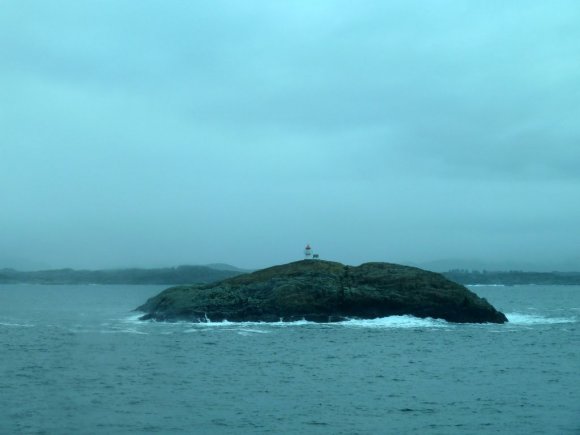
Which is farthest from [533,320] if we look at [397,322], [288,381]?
[288,381]

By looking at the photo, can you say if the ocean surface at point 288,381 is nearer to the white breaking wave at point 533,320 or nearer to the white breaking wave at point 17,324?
the white breaking wave at point 17,324

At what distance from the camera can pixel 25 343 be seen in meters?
A: 47.1

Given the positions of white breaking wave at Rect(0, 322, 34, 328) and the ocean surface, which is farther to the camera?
white breaking wave at Rect(0, 322, 34, 328)

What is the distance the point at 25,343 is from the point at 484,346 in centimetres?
3031

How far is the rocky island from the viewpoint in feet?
202

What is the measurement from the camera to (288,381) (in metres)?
32.4

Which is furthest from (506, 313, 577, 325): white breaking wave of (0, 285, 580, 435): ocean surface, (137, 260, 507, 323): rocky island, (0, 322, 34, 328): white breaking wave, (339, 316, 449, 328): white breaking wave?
(0, 322, 34, 328): white breaking wave

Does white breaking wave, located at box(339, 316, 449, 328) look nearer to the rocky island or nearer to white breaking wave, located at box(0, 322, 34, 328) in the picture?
the rocky island

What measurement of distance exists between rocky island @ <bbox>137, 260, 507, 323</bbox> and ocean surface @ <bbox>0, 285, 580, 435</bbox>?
581 cm

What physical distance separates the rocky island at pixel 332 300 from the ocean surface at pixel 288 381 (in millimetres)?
5810

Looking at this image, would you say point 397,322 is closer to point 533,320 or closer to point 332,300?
point 332,300

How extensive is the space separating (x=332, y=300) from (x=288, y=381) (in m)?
30.1

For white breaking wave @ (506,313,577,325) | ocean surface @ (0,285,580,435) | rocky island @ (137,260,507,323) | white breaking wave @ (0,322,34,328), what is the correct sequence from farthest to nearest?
white breaking wave @ (506,313,577,325) < rocky island @ (137,260,507,323) < white breaking wave @ (0,322,34,328) < ocean surface @ (0,285,580,435)

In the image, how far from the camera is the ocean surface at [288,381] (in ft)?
78.4
